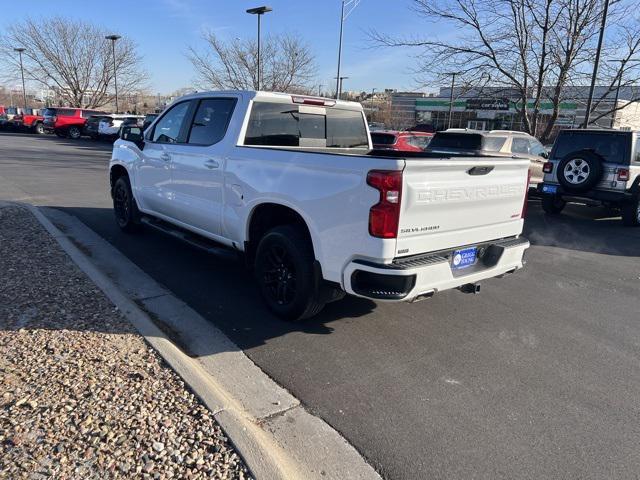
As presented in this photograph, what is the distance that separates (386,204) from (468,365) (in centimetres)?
142

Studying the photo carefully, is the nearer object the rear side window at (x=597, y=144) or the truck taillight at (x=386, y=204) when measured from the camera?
the truck taillight at (x=386, y=204)

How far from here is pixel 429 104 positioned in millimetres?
64500

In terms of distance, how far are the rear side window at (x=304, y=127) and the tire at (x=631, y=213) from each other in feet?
20.8

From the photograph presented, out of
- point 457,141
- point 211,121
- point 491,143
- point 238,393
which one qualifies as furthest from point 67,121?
point 238,393

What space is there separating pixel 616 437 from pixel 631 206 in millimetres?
7976

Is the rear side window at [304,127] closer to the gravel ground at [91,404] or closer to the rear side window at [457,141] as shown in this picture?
the gravel ground at [91,404]

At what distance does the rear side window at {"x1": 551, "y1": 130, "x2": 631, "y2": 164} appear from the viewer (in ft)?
30.5

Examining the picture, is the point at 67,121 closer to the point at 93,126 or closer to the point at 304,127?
the point at 93,126

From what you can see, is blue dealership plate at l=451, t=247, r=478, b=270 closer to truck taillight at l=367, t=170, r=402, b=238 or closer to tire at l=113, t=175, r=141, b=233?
truck taillight at l=367, t=170, r=402, b=238

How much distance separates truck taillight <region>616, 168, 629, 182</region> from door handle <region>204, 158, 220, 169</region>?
7.94 meters

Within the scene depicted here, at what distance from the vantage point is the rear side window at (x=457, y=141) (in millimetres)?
11094

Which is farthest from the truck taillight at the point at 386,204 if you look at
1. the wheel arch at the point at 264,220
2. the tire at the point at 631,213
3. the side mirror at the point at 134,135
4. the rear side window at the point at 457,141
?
the rear side window at the point at 457,141

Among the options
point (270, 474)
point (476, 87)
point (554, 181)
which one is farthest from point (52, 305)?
point (476, 87)

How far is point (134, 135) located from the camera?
22.0 ft
